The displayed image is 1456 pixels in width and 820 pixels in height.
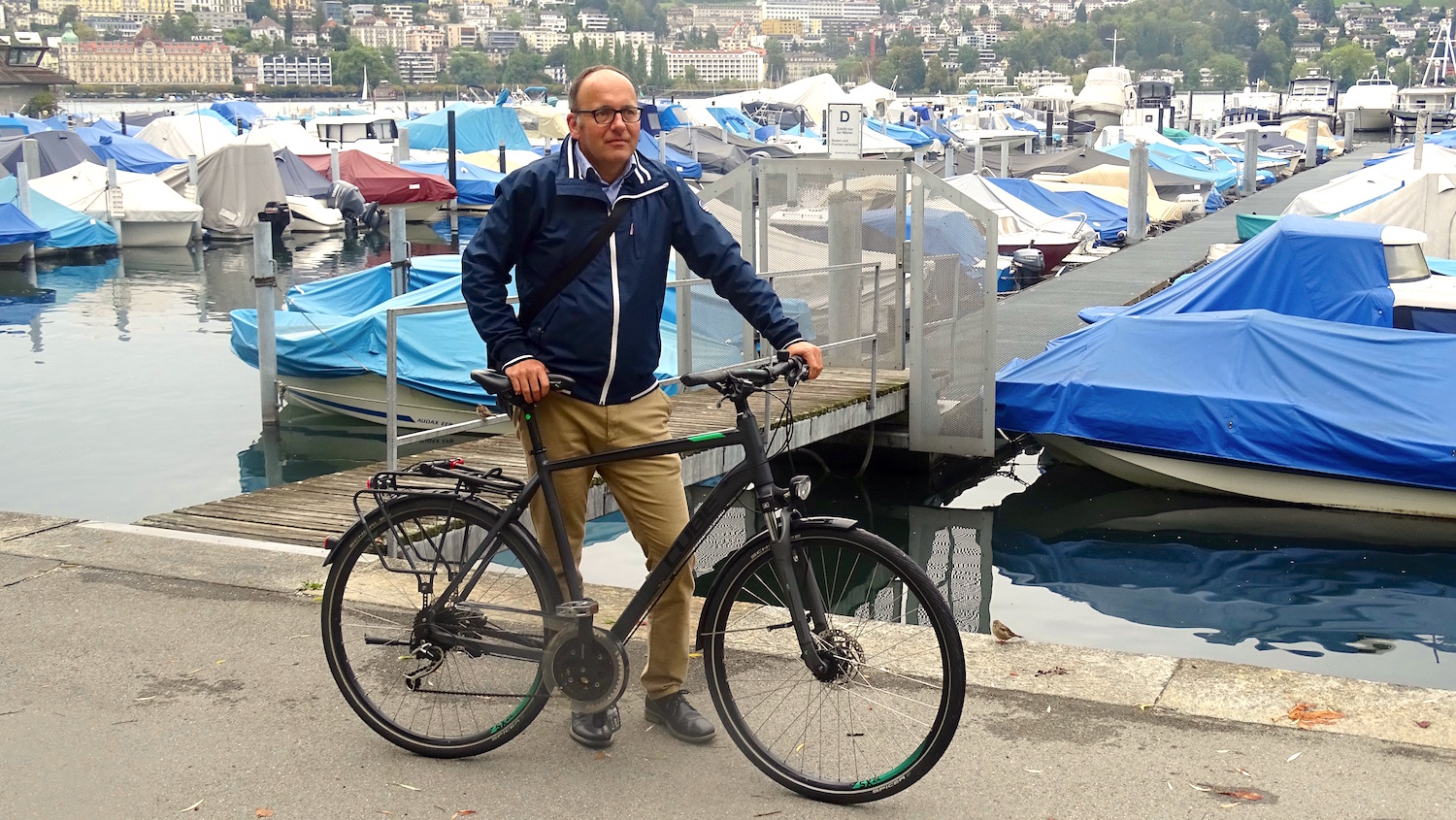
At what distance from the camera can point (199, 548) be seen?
659cm

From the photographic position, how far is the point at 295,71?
597 feet

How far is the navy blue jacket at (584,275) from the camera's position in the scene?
14.2 ft

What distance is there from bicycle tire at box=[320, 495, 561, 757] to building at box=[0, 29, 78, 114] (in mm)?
78981

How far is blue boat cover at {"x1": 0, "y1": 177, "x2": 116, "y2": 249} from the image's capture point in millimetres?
32375

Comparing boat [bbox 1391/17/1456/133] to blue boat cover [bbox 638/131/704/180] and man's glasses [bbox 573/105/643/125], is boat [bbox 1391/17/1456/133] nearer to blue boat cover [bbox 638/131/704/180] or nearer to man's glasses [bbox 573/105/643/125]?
blue boat cover [bbox 638/131/704/180]

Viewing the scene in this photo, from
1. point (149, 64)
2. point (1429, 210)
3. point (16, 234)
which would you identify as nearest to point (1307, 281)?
point (1429, 210)

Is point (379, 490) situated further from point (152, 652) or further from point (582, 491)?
point (152, 652)

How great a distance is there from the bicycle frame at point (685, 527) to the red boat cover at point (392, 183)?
128 ft

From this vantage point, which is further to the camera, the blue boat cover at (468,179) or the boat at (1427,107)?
the boat at (1427,107)

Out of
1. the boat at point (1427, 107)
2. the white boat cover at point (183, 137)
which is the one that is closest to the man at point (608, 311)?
the white boat cover at point (183, 137)

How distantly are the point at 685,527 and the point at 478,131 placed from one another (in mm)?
52790

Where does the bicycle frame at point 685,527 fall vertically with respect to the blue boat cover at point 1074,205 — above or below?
above

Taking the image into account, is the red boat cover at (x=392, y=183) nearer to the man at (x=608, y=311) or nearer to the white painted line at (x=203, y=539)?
the white painted line at (x=203, y=539)

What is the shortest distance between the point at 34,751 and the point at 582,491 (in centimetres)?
173
